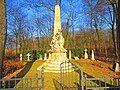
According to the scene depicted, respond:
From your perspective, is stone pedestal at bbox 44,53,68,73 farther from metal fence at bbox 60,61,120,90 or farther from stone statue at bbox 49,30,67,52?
metal fence at bbox 60,61,120,90

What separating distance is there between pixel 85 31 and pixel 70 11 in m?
7.46

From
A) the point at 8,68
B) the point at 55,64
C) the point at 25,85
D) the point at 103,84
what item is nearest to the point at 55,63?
the point at 55,64

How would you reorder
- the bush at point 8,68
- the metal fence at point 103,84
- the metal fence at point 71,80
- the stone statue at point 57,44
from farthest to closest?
the stone statue at point 57,44
the bush at point 8,68
the metal fence at point 71,80
the metal fence at point 103,84

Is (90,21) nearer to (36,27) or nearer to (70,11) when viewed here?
(70,11)

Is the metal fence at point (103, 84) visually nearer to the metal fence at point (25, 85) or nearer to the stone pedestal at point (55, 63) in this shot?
the metal fence at point (25, 85)

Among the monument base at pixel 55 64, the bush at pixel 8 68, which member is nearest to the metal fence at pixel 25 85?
the bush at pixel 8 68

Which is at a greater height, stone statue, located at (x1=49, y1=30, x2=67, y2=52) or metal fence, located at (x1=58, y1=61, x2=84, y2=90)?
stone statue, located at (x1=49, y1=30, x2=67, y2=52)

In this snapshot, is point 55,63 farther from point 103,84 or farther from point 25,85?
point 25,85

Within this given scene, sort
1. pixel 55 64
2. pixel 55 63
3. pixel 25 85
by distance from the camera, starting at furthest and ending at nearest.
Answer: pixel 55 63
pixel 55 64
pixel 25 85

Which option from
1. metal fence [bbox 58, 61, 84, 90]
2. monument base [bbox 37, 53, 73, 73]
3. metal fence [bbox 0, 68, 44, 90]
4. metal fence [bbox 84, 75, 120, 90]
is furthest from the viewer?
monument base [bbox 37, 53, 73, 73]

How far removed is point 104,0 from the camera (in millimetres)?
15977

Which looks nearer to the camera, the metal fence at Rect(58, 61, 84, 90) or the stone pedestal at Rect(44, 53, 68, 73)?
the metal fence at Rect(58, 61, 84, 90)

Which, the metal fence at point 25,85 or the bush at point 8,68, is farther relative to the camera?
the bush at point 8,68

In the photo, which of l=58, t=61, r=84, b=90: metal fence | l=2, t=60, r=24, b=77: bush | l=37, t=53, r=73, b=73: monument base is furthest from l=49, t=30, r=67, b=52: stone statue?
l=2, t=60, r=24, b=77: bush
